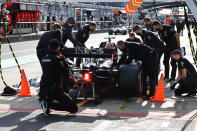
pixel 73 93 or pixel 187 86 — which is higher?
pixel 187 86

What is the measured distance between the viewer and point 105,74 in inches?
327

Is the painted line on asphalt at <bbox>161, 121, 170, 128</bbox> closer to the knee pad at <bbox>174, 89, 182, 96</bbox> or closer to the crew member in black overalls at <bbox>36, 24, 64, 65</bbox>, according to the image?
the knee pad at <bbox>174, 89, 182, 96</bbox>

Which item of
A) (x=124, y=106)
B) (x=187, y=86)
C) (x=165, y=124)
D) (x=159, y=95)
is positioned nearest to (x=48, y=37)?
(x=124, y=106)

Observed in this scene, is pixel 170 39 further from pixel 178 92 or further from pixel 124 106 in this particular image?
pixel 124 106

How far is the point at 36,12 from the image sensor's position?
1199 inches

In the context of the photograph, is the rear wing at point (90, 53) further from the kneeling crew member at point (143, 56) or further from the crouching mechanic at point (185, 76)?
the crouching mechanic at point (185, 76)

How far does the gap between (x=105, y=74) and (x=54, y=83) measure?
6.32 feet

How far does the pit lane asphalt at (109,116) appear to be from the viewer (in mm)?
6125

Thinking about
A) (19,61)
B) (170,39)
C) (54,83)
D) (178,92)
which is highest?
(170,39)

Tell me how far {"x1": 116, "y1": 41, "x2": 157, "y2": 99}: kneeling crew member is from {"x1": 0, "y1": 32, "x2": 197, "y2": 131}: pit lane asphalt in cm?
60

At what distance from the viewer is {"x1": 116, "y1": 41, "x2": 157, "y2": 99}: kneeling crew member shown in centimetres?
812

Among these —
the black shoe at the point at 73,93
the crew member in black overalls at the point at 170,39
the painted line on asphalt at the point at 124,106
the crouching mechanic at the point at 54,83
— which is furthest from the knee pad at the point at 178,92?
the crouching mechanic at the point at 54,83

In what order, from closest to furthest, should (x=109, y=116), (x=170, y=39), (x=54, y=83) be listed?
(x=54, y=83) < (x=109, y=116) < (x=170, y=39)

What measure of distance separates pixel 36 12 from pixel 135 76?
23954mm
